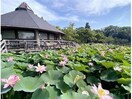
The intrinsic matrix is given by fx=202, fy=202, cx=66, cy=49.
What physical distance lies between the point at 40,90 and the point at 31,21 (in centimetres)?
1499

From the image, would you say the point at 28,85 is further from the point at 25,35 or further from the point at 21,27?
the point at 25,35

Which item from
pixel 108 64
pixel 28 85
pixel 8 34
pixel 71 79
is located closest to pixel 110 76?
pixel 108 64

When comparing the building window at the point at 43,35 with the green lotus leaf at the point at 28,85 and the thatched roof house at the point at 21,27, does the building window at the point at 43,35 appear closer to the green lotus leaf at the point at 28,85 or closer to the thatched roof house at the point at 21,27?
the thatched roof house at the point at 21,27

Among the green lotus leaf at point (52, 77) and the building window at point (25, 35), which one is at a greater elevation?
the green lotus leaf at point (52, 77)

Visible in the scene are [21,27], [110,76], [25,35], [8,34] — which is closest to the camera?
[110,76]

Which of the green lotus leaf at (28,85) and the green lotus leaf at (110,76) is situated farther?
the green lotus leaf at (110,76)

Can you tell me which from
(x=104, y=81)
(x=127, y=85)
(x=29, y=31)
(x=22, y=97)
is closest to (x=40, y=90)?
(x=22, y=97)

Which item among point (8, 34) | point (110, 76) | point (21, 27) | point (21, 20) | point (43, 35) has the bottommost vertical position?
A: point (43, 35)

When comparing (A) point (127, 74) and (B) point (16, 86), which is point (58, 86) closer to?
(B) point (16, 86)

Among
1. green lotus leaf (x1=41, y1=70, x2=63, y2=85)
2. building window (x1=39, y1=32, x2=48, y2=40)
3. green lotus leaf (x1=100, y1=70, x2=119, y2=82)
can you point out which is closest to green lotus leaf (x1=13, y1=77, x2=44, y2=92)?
green lotus leaf (x1=41, y1=70, x2=63, y2=85)

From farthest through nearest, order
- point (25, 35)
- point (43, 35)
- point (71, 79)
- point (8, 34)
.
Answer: point (43, 35), point (25, 35), point (8, 34), point (71, 79)

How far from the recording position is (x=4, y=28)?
1362 cm

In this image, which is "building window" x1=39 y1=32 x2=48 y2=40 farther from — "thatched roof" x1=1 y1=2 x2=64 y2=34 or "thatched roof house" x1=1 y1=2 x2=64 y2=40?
"thatched roof" x1=1 y1=2 x2=64 y2=34

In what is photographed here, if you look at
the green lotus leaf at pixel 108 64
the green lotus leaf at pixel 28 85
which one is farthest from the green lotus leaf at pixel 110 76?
the green lotus leaf at pixel 28 85
